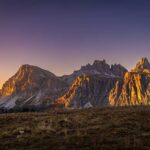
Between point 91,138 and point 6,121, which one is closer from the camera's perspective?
point 91,138

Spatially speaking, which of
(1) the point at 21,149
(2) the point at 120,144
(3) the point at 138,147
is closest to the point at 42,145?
(1) the point at 21,149

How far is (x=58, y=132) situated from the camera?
22.1 metres

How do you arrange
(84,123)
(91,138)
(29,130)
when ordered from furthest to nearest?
(84,123)
(29,130)
(91,138)

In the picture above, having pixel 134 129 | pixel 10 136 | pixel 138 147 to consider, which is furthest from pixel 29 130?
pixel 138 147

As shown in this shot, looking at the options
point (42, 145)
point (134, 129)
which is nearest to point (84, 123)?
point (134, 129)

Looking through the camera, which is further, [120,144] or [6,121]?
[6,121]

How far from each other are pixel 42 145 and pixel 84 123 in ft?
33.7

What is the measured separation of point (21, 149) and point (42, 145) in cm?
157

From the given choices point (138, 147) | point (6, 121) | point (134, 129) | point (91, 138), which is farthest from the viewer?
point (6, 121)

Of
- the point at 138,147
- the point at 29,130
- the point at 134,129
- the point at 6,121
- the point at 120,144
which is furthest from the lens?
the point at 6,121

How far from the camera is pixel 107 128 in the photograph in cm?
2253

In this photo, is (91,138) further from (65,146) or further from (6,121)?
(6,121)

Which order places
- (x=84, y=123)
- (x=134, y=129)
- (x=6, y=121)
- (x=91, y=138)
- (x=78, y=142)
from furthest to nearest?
(x=6, y=121) < (x=84, y=123) < (x=134, y=129) < (x=91, y=138) < (x=78, y=142)

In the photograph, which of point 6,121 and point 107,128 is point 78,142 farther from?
point 6,121
